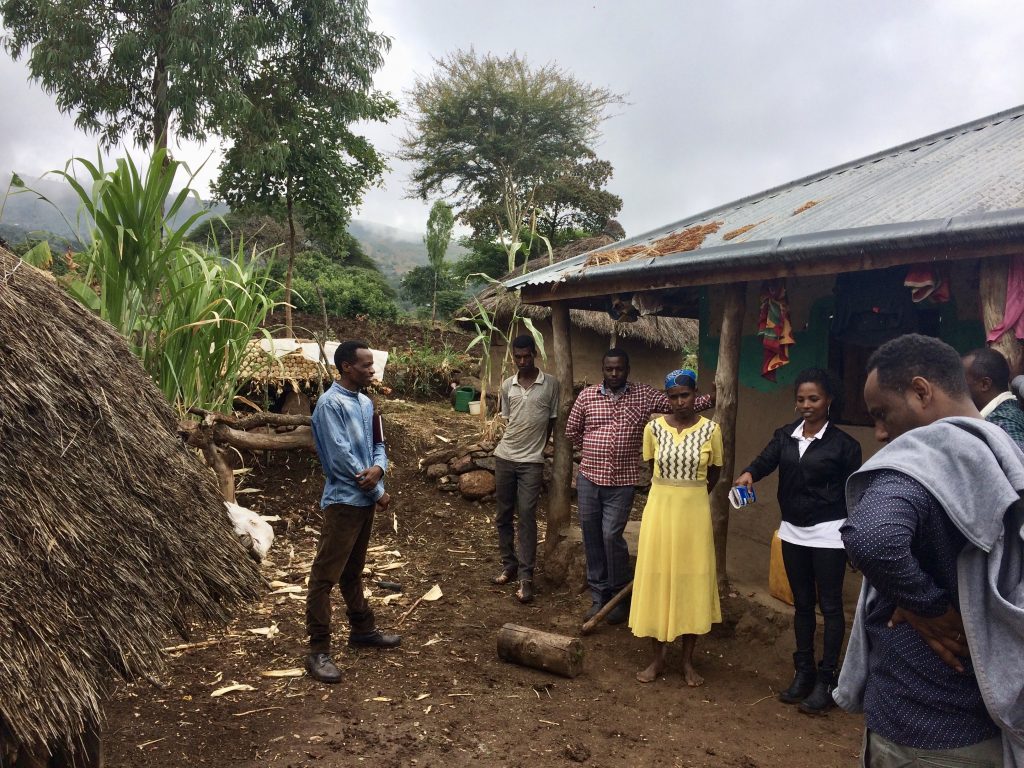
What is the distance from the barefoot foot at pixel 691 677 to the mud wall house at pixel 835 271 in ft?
2.90

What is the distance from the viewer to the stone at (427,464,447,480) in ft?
26.8

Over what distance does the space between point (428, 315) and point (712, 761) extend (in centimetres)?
2283

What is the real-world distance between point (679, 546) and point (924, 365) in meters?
2.47

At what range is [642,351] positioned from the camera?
499 inches

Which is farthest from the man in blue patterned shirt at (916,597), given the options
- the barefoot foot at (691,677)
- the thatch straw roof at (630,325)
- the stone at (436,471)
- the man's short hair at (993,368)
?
the thatch straw roof at (630,325)

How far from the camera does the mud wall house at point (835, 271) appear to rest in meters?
3.19

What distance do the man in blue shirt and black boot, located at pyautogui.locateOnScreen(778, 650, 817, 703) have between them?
2430 mm

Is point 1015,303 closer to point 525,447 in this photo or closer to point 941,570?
point 941,570

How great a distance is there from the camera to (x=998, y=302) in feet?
10.3

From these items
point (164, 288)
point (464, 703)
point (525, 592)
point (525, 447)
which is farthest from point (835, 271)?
point (164, 288)

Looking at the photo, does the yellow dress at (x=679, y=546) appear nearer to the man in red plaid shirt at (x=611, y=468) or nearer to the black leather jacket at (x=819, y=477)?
the black leather jacket at (x=819, y=477)

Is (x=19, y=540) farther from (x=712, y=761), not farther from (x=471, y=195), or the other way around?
(x=471, y=195)

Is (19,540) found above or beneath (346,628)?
above

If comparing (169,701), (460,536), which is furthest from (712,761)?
(460,536)
